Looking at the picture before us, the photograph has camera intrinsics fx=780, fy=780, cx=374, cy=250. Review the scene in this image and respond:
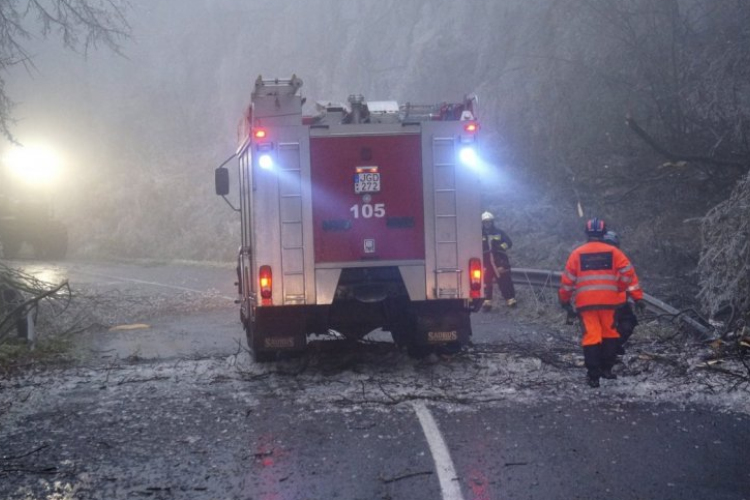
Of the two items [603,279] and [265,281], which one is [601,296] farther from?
[265,281]

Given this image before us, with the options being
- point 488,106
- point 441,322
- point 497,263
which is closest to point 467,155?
point 441,322

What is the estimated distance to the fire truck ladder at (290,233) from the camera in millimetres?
8109

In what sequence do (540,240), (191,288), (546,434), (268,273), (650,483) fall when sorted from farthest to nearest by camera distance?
(191,288) → (540,240) → (268,273) → (546,434) → (650,483)

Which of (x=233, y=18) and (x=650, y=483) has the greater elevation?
(x=233, y=18)

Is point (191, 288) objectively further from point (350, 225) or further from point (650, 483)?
point (650, 483)

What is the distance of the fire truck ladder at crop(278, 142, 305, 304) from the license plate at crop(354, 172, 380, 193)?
615mm

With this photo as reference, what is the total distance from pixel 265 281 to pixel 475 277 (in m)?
2.21

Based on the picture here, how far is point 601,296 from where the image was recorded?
293 inches

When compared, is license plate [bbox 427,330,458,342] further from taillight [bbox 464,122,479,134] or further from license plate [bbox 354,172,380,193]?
taillight [bbox 464,122,479,134]

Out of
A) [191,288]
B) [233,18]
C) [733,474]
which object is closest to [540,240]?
[191,288]

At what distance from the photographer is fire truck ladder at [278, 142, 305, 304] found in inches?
319

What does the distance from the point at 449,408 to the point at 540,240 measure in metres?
10.5

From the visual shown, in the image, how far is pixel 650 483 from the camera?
15.8 feet

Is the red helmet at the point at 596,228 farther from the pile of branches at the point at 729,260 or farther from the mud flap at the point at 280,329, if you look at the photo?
the mud flap at the point at 280,329
